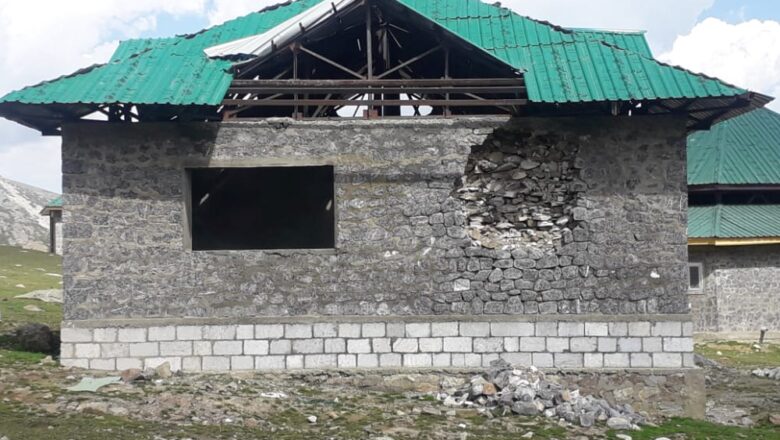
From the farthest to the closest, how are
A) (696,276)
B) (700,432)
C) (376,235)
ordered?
(696,276) < (376,235) < (700,432)

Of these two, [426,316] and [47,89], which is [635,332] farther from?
[47,89]

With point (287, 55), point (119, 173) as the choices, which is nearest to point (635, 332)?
point (287, 55)

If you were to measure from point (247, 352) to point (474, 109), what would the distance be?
5173 millimetres

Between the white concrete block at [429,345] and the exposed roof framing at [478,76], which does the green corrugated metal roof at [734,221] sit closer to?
the exposed roof framing at [478,76]

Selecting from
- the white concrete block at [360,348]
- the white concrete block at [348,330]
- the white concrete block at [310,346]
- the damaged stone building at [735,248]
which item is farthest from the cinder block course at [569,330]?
the damaged stone building at [735,248]

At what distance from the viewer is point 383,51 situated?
11.3 metres

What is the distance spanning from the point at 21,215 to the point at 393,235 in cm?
7697

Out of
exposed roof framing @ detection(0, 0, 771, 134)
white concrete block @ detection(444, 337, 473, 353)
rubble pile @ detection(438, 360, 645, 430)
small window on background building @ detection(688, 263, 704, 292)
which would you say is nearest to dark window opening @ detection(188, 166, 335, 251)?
exposed roof framing @ detection(0, 0, 771, 134)

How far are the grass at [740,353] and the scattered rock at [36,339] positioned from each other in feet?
43.1

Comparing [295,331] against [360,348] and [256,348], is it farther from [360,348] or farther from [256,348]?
[360,348]

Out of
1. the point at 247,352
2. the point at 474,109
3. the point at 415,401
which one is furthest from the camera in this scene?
the point at 474,109

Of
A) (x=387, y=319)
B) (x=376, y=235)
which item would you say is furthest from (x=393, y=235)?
(x=387, y=319)

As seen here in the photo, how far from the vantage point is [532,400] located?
9320mm

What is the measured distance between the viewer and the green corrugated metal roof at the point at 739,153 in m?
22.3
